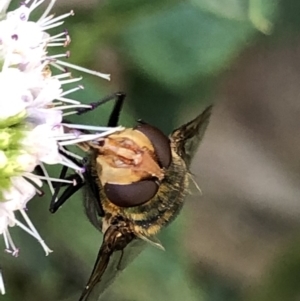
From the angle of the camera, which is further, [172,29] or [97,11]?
[172,29]

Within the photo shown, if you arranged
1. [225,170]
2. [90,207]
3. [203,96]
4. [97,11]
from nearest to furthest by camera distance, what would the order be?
[90,207] < [97,11] < [203,96] < [225,170]

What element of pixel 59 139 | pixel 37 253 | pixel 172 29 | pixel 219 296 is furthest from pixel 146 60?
pixel 59 139

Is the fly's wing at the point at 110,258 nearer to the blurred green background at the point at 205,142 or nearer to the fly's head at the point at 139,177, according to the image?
the fly's head at the point at 139,177

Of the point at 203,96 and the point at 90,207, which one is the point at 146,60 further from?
the point at 90,207

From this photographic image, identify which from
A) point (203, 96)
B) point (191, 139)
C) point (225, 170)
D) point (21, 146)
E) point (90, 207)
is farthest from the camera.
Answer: point (225, 170)

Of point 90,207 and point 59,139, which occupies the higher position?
point 59,139

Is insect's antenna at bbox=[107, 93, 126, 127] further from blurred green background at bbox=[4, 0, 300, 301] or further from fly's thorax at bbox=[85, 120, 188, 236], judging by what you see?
blurred green background at bbox=[4, 0, 300, 301]
